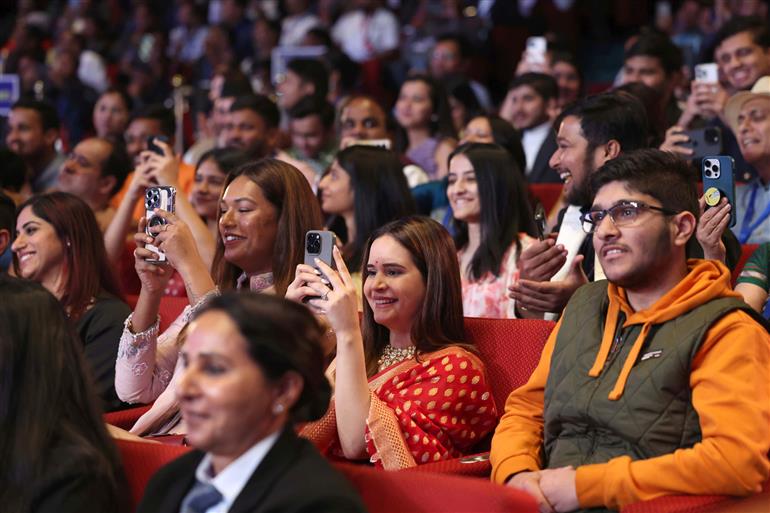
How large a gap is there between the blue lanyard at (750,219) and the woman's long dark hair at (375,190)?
1119 mm

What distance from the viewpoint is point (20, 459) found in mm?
2355

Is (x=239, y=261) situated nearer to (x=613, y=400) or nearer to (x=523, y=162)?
(x=613, y=400)

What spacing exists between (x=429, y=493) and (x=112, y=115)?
5.64 metres

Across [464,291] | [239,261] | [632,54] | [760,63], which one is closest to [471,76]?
[632,54]

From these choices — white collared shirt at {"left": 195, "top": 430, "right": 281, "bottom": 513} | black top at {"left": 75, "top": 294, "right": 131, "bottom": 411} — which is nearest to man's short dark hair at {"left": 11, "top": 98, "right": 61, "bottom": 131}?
black top at {"left": 75, "top": 294, "right": 131, "bottom": 411}

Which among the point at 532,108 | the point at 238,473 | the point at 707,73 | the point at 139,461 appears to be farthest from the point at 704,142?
the point at 238,473

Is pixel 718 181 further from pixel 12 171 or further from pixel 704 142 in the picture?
pixel 12 171

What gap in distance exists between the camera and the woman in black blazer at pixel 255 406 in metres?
2.10

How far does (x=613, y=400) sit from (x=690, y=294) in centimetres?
27

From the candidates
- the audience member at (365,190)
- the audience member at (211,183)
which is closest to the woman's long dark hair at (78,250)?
the audience member at (365,190)

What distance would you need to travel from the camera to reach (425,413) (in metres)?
3.00

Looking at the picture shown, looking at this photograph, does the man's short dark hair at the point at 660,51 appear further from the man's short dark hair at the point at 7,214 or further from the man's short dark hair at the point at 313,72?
the man's short dark hair at the point at 7,214

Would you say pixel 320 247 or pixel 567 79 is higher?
pixel 567 79

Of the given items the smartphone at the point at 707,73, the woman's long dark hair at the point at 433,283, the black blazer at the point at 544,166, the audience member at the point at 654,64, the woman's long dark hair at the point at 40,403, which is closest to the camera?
the woman's long dark hair at the point at 40,403
